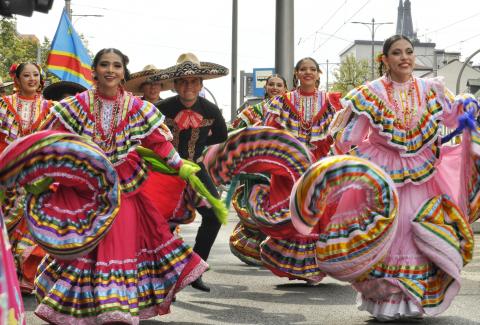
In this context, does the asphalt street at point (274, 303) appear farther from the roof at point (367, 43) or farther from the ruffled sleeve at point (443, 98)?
the roof at point (367, 43)

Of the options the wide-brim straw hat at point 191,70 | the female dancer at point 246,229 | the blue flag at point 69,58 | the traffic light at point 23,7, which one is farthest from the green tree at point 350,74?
the traffic light at point 23,7

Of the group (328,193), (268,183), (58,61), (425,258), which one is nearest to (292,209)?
(328,193)

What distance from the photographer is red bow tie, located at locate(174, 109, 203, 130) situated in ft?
28.7

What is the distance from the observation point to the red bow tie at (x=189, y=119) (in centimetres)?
876

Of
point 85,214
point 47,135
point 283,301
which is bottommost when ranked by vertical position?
point 283,301

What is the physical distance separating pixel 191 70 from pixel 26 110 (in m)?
1.81

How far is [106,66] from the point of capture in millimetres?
7531

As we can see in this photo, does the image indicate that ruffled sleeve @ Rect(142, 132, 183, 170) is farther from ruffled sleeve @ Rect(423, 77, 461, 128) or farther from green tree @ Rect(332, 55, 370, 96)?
green tree @ Rect(332, 55, 370, 96)

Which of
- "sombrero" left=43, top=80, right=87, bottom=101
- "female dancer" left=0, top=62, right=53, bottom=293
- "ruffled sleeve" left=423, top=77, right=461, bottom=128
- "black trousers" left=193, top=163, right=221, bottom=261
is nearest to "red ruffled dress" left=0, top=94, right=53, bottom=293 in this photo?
"female dancer" left=0, top=62, right=53, bottom=293

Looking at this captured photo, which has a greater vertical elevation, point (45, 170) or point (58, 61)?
point (58, 61)

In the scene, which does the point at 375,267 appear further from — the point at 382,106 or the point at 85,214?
the point at 85,214

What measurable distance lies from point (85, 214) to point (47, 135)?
0.82 metres

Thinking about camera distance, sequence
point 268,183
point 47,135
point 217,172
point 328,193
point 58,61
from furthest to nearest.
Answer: point 58,61
point 268,183
point 217,172
point 328,193
point 47,135

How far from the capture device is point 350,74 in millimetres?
88125
